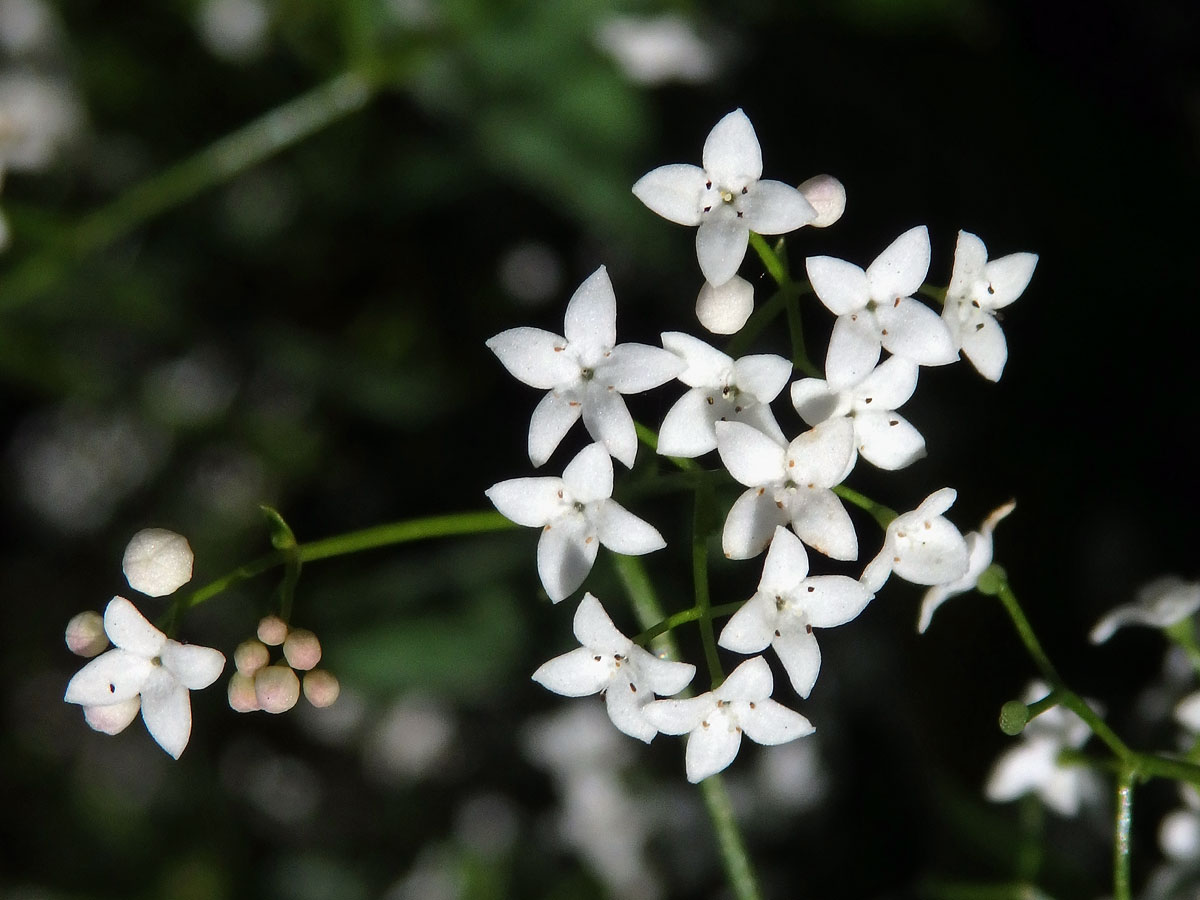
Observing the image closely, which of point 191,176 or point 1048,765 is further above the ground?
point 191,176

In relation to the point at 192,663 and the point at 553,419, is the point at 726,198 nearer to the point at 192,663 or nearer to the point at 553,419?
the point at 553,419

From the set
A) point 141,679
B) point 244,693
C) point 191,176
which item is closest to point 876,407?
point 244,693

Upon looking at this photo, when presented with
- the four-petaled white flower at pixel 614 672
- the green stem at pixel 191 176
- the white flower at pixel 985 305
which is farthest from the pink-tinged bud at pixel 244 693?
the green stem at pixel 191 176

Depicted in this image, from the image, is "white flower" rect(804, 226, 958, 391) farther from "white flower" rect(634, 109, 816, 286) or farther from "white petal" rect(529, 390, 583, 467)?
"white petal" rect(529, 390, 583, 467)

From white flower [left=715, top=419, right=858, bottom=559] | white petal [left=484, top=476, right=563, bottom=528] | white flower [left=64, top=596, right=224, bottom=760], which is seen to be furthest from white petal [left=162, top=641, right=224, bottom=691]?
white flower [left=715, top=419, right=858, bottom=559]

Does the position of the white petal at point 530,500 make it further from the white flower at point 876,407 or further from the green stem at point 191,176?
the green stem at point 191,176
